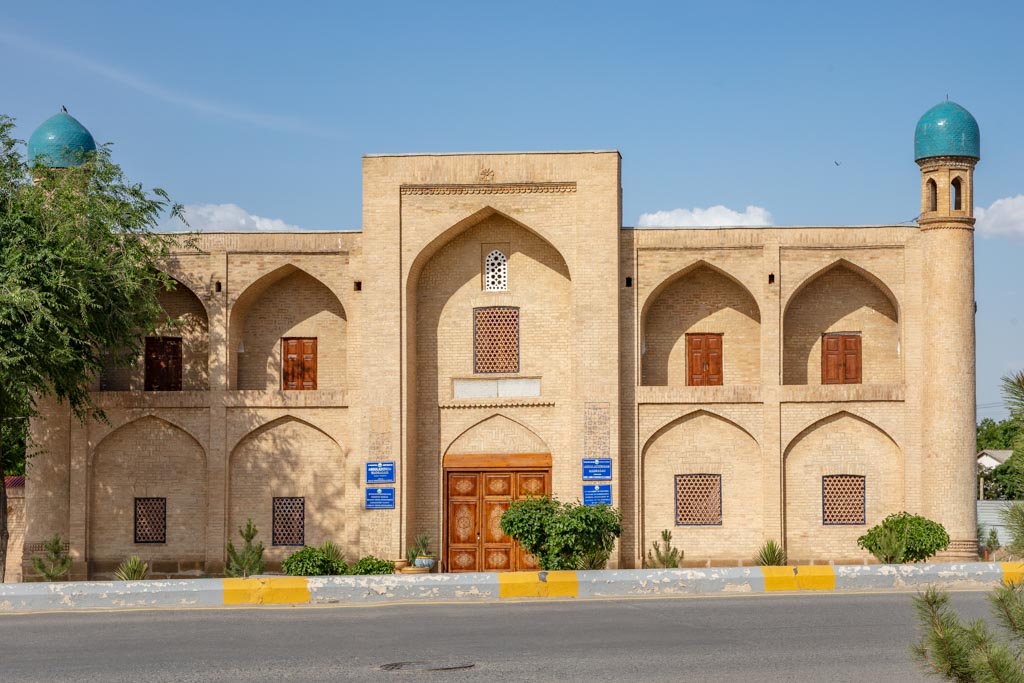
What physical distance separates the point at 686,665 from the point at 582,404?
11965 millimetres

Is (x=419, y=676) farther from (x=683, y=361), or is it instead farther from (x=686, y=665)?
(x=683, y=361)

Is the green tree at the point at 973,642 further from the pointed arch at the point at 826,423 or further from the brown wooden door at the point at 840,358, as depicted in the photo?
the brown wooden door at the point at 840,358

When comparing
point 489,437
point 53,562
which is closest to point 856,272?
point 489,437

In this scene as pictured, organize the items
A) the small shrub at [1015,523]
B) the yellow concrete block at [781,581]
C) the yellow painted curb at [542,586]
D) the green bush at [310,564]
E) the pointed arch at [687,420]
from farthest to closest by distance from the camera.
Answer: the pointed arch at [687,420] → the green bush at [310,564] → the yellow concrete block at [781,581] → the yellow painted curb at [542,586] → the small shrub at [1015,523]

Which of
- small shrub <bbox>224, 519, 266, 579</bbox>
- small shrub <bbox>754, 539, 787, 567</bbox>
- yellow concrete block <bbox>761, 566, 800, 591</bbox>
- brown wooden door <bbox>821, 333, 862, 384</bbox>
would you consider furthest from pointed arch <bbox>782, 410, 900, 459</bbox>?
small shrub <bbox>224, 519, 266, 579</bbox>

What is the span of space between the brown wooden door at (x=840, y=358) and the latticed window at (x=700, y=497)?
2.85 m

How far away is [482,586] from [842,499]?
34.7 feet

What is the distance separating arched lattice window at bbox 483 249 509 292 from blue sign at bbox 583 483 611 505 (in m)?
4.00

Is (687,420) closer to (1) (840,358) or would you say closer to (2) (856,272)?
(1) (840,358)

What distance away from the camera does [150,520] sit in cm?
2298

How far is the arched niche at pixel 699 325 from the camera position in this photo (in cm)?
2308

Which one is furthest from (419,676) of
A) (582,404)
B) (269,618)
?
(582,404)

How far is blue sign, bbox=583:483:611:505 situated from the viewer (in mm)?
21906

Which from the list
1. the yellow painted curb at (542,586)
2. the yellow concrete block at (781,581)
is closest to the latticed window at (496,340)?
the yellow painted curb at (542,586)
